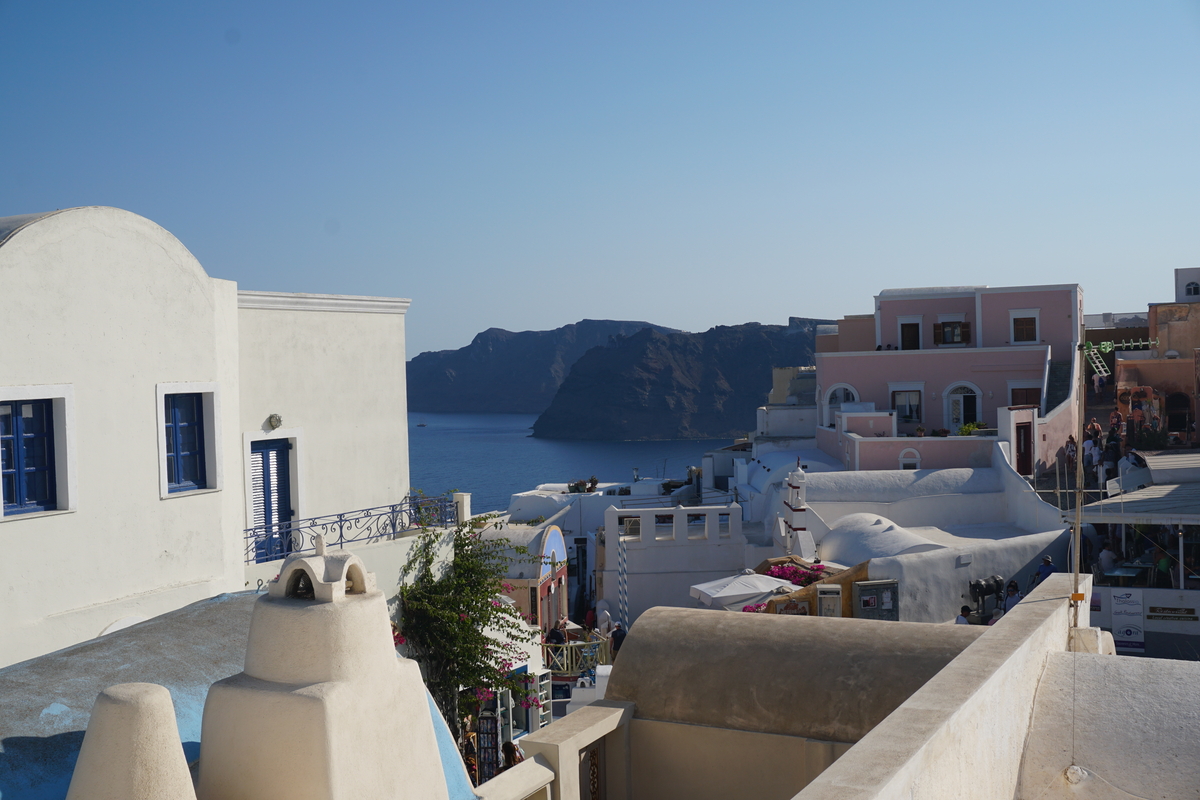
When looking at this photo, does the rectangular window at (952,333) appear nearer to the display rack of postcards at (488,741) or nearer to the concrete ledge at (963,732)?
the display rack of postcards at (488,741)

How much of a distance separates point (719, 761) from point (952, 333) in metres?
33.3

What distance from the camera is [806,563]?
2364cm

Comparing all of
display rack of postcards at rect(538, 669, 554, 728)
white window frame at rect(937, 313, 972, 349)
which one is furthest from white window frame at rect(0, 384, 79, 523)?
white window frame at rect(937, 313, 972, 349)

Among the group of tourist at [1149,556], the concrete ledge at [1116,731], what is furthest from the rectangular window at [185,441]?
the group of tourist at [1149,556]

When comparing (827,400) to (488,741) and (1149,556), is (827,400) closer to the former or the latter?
(1149,556)

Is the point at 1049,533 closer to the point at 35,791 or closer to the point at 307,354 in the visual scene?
the point at 307,354

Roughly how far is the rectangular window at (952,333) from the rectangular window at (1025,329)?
167cm

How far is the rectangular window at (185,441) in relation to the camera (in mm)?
A: 11281

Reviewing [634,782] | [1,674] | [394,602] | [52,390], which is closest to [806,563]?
[394,602]

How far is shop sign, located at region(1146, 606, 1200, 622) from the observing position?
672 inches

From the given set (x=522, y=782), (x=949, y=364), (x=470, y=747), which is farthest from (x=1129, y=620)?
(x=949, y=364)

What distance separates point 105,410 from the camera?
10258 millimetres

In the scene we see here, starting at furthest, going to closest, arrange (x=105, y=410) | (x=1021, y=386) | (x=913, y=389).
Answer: (x=913, y=389), (x=1021, y=386), (x=105, y=410)

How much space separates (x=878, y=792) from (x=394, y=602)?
36.5ft
